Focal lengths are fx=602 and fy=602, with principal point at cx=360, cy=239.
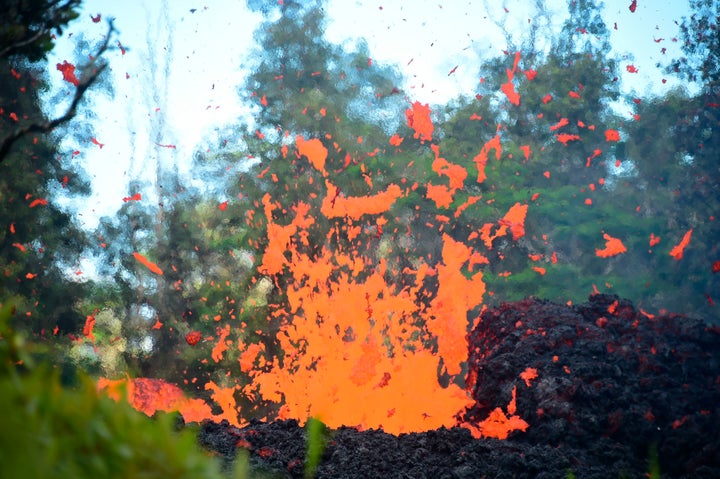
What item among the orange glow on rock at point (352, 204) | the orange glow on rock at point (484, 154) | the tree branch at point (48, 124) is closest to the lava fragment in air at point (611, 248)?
the orange glow on rock at point (484, 154)

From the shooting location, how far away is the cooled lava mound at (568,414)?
538 cm

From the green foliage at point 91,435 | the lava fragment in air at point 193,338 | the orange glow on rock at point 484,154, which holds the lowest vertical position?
the green foliage at point 91,435

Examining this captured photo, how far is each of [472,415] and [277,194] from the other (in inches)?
411

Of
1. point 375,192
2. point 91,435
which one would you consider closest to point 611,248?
point 375,192

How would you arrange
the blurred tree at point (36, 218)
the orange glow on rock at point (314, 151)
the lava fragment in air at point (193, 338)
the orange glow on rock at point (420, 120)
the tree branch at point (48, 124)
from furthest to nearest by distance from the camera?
the orange glow on rock at point (420, 120), the orange glow on rock at point (314, 151), the lava fragment in air at point (193, 338), the blurred tree at point (36, 218), the tree branch at point (48, 124)

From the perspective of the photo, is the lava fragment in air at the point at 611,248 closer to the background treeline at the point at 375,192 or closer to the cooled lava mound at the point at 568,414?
the background treeline at the point at 375,192

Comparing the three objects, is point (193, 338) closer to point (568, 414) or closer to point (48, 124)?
point (568, 414)

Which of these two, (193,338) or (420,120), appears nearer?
(193,338)

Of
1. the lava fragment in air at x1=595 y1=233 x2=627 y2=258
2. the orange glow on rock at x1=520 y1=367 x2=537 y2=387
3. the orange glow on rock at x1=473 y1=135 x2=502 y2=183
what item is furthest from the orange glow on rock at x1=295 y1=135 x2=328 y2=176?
the orange glow on rock at x1=520 y1=367 x2=537 y2=387

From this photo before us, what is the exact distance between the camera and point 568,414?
6398 mm

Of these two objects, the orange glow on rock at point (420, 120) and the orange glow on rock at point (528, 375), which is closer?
the orange glow on rock at point (528, 375)

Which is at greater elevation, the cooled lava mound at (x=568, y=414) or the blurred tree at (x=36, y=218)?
the blurred tree at (x=36, y=218)

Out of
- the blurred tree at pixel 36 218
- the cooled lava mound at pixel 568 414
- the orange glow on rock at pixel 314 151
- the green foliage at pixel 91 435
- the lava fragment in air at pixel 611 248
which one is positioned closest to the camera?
the green foliage at pixel 91 435

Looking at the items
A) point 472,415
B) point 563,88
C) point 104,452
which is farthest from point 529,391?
point 563,88
